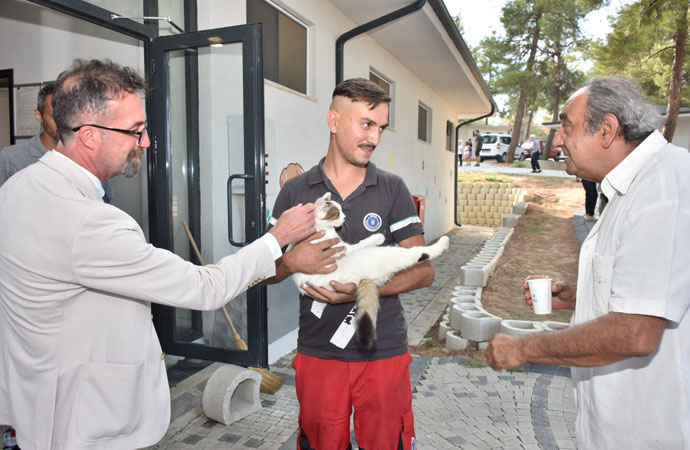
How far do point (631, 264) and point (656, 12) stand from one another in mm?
13331

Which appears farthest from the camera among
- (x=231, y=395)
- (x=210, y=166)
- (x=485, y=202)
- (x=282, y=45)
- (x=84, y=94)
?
(x=485, y=202)

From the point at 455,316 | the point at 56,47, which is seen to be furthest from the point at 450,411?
the point at 56,47

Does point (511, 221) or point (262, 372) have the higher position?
point (511, 221)

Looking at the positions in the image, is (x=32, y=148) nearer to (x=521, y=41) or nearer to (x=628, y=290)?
(x=628, y=290)

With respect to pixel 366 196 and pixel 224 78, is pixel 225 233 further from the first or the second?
pixel 366 196

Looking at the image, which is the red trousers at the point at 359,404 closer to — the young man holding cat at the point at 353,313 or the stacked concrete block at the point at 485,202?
the young man holding cat at the point at 353,313

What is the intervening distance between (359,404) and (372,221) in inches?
30.9

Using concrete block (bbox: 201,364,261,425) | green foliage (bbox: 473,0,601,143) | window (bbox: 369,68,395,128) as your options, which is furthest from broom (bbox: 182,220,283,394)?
green foliage (bbox: 473,0,601,143)

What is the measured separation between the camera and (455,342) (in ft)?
16.3

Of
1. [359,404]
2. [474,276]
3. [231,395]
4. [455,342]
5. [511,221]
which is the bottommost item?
[455,342]

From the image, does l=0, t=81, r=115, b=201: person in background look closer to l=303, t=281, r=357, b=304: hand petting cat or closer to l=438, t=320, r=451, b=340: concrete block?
l=303, t=281, r=357, b=304: hand petting cat

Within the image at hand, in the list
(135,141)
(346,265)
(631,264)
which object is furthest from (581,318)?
(135,141)

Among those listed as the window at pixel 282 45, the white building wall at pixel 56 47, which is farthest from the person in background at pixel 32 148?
the window at pixel 282 45

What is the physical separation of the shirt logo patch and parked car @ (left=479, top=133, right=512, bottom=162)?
32006 millimetres
